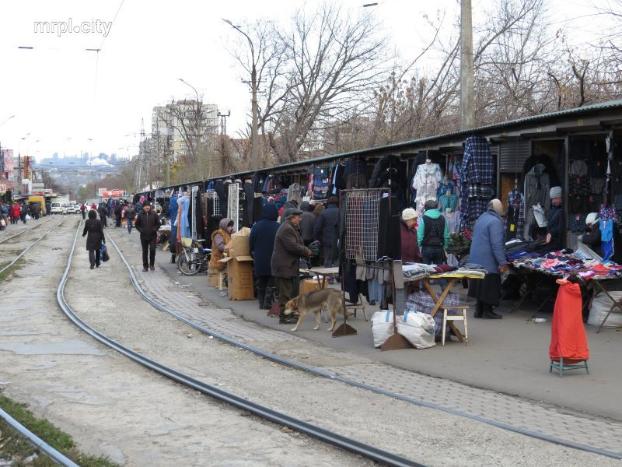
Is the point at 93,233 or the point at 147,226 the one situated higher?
the point at 147,226

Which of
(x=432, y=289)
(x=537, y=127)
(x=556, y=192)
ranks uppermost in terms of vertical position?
(x=537, y=127)

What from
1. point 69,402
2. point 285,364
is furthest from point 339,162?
point 69,402

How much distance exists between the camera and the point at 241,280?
53.2ft

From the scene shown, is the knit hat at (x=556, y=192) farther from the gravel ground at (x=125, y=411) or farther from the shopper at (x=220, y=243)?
the shopper at (x=220, y=243)

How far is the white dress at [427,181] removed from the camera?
1510 cm

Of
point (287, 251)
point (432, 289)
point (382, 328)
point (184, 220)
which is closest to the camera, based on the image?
point (382, 328)

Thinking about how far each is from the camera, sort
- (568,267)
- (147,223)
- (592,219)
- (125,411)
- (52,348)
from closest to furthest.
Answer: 1. (125,411)
2. (52,348)
3. (568,267)
4. (592,219)
5. (147,223)

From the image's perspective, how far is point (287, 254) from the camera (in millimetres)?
12844

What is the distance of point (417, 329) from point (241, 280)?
6.48 metres

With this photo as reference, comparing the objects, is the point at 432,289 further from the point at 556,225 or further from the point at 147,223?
the point at 147,223

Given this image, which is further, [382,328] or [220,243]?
[220,243]

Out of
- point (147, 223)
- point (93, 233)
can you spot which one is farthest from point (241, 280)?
point (93, 233)

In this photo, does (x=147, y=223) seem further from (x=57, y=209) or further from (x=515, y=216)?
(x=57, y=209)

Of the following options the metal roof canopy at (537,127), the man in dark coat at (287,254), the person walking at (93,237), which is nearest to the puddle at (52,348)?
the man in dark coat at (287,254)
